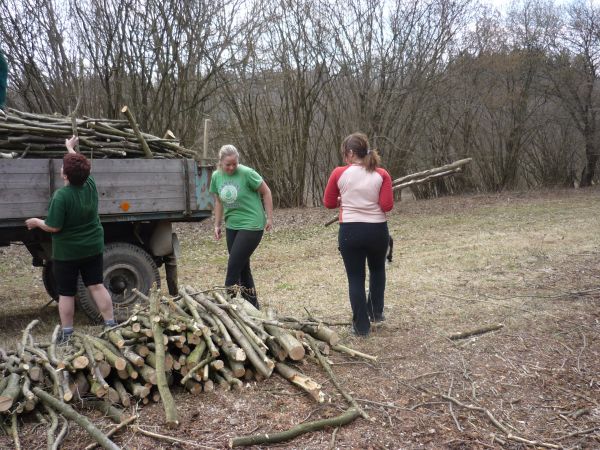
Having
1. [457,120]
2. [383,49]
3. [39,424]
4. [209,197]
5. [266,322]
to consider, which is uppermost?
[383,49]

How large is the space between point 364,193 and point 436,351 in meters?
1.39

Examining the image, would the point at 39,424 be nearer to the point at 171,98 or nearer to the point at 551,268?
the point at 551,268

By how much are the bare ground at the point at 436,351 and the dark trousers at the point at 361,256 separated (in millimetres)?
264

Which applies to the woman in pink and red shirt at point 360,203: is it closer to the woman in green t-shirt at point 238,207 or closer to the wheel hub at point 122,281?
the woman in green t-shirt at point 238,207

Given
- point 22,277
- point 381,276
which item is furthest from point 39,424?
point 22,277

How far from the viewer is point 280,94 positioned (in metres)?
19.2

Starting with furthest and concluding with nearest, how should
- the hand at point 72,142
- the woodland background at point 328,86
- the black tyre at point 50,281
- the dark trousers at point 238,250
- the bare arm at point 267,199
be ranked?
the woodland background at point 328,86 < the black tyre at point 50,281 < the bare arm at point 267,199 < the dark trousers at point 238,250 < the hand at point 72,142

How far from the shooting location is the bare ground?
11.0 ft

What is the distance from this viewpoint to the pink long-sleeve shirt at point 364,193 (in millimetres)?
4672

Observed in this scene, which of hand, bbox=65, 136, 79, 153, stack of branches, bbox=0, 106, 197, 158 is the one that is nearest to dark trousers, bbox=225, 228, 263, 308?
hand, bbox=65, 136, 79, 153

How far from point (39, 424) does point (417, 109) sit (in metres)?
18.5

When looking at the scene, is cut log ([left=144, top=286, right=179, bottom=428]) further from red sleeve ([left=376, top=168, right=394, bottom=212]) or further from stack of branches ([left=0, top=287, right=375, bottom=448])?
red sleeve ([left=376, top=168, right=394, bottom=212])

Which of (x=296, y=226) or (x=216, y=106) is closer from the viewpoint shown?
(x=296, y=226)

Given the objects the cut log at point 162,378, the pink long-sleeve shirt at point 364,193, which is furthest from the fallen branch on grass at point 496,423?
the cut log at point 162,378
